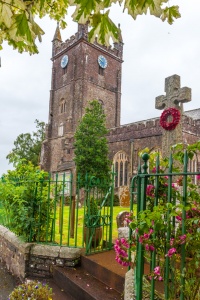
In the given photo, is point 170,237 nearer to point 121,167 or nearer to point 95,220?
point 95,220

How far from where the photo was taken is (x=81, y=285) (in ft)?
12.7

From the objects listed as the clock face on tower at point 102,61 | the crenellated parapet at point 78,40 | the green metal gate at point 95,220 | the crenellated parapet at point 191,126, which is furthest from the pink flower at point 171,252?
the clock face on tower at point 102,61

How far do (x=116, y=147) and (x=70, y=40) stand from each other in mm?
17340

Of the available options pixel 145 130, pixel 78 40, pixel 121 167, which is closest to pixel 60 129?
pixel 78 40

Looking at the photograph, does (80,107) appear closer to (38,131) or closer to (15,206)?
(38,131)

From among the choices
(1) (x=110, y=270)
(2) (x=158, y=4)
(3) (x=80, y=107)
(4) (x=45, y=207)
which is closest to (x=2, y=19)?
(2) (x=158, y=4)

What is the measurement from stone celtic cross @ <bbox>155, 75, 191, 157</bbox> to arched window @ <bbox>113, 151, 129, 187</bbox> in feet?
57.1

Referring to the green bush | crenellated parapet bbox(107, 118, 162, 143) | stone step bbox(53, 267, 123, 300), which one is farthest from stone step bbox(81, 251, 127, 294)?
crenellated parapet bbox(107, 118, 162, 143)

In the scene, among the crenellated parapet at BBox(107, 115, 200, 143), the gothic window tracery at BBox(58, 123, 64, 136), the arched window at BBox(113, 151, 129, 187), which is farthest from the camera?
the gothic window tracery at BBox(58, 123, 64, 136)

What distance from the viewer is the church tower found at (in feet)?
103

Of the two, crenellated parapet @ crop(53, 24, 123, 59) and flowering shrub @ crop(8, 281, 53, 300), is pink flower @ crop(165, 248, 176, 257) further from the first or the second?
crenellated parapet @ crop(53, 24, 123, 59)

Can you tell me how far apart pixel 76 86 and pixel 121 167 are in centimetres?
1285

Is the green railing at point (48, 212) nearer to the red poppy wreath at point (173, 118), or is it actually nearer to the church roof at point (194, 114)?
the red poppy wreath at point (173, 118)

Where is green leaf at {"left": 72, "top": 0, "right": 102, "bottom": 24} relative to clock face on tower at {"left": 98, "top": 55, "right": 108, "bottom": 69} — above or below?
below
